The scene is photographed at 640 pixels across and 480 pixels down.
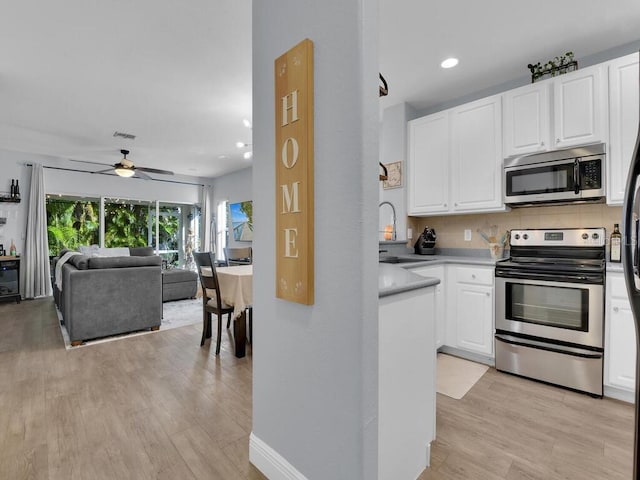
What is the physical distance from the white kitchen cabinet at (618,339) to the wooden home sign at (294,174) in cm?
230

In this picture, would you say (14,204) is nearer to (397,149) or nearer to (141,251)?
(141,251)

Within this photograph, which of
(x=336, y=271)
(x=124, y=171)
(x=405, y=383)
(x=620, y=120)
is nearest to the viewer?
(x=336, y=271)

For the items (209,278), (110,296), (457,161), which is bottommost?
(110,296)

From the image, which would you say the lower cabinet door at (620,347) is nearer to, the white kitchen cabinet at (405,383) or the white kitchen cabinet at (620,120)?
the white kitchen cabinet at (620,120)

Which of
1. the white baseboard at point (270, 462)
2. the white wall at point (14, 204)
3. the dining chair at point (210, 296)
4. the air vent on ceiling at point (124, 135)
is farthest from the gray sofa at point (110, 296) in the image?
the white wall at point (14, 204)

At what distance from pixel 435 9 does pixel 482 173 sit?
4.90 ft

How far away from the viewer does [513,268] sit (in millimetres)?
2658

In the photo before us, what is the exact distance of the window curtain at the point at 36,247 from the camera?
5848 mm

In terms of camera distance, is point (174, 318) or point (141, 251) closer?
point (174, 318)

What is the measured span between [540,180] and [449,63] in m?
1.31

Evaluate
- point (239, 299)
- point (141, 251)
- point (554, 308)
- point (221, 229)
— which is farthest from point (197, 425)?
point (221, 229)

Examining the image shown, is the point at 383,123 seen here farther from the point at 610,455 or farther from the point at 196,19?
the point at 610,455

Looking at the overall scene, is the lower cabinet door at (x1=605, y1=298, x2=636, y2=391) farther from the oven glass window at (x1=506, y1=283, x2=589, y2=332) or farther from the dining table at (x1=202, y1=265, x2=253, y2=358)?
the dining table at (x1=202, y1=265, x2=253, y2=358)

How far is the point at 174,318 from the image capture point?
14.5 ft
